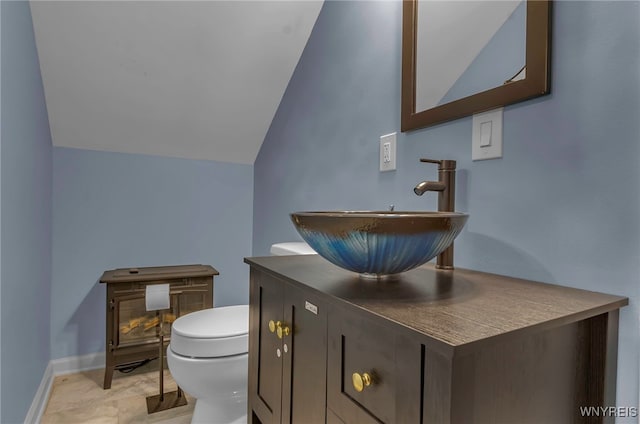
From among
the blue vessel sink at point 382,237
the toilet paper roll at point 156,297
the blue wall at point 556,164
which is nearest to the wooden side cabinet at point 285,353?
the blue vessel sink at point 382,237

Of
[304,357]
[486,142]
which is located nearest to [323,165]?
[486,142]

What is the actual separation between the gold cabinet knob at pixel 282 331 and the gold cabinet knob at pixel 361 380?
0.83 feet

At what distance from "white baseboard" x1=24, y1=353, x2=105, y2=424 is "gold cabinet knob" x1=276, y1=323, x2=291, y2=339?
5.09 ft

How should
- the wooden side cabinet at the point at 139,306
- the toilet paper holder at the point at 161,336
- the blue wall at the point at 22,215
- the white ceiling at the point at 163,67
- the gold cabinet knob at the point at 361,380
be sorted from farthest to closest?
the wooden side cabinet at the point at 139,306, the toilet paper holder at the point at 161,336, the white ceiling at the point at 163,67, the blue wall at the point at 22,215, the gold cabinet knob at the point at 361,380

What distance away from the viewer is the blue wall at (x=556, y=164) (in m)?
0.66

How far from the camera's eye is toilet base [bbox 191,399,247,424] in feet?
4.75

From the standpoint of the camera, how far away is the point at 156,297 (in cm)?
192

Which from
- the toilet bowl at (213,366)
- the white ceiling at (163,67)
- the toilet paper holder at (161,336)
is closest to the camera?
the toilet bowl at (213,366)

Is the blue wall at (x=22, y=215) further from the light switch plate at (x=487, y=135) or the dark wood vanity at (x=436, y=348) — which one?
the light switch plate at (x=487, y=135)

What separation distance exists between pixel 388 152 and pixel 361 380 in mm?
855

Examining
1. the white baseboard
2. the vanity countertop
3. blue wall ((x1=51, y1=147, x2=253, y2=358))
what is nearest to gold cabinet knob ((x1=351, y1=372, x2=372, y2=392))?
the vanity countertop

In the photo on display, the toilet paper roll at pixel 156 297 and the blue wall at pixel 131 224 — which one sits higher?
the blue wall at pixel 131 224

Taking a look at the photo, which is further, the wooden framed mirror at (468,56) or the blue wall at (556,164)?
the wooden framed mirror at (468,56)

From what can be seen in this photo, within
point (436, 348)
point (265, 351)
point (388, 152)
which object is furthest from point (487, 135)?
point (265, 351)
